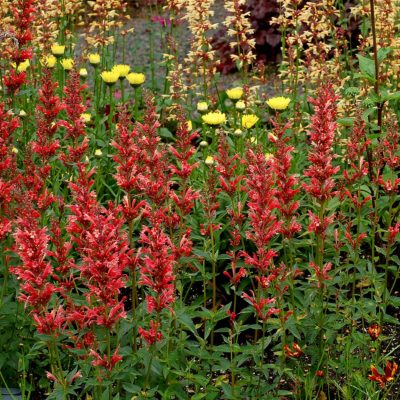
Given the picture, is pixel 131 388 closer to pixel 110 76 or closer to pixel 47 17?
pixel 110 76

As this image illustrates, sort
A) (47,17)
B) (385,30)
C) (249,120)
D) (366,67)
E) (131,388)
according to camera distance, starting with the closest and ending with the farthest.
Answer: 1. (131,388)
2. (366,67)
3. (249,120)
4. (385,30)
5. (47,17)

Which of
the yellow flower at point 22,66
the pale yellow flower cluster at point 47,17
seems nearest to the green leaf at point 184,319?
the yellow flower at point 22,66

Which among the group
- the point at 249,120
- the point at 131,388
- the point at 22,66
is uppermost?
the point at 22,66

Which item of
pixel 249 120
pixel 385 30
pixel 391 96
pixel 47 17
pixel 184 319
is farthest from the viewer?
pixel 47 17

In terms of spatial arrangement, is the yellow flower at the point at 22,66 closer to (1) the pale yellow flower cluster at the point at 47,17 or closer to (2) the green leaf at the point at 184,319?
(1) the pale yellow flower cluster at the point at 47,17

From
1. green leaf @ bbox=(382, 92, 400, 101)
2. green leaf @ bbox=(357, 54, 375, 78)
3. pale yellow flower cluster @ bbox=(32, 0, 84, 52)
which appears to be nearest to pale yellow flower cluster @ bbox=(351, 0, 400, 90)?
green leaf @ bbox=(357, 54, 375, 78)

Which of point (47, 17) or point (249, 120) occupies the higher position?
point (47, 17)

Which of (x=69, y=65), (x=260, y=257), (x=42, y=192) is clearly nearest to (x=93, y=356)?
(x=260, y=257)

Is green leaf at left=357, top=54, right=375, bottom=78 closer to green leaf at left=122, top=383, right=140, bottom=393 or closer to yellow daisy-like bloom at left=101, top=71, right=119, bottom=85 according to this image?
yellow daisy-like bloom at left=101, top=71, right=119, bottom=85

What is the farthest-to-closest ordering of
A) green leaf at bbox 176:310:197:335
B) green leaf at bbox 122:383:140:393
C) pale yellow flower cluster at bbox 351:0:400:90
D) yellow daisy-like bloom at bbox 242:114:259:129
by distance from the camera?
pale yellow flower cluster at bbox 351:0:400:90
yellow daisy-like bloom at bbox 242:114:259:129
green leaf at bbox 176:310:197:335
green leaf at bbox 122:383:140:393

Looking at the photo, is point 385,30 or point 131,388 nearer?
point 131,388

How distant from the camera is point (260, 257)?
133 inches

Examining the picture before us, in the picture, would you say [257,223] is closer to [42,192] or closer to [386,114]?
[42,192]

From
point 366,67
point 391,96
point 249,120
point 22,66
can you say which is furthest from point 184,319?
point 22,66
